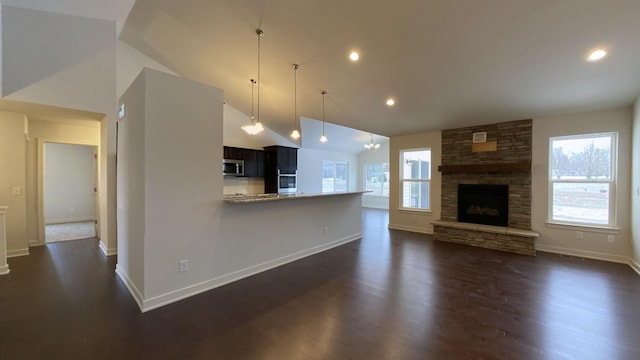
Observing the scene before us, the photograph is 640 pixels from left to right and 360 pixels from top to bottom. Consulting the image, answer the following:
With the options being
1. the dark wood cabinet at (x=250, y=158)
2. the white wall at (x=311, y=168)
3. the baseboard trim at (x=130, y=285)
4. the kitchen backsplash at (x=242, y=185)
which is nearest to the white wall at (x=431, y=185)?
the white wall at (x=311, y=168)

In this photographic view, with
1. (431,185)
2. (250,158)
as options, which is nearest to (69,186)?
(250,158)

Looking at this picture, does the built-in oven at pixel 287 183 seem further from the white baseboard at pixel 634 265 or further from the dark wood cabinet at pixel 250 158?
the white baseboard at pixel 634 265

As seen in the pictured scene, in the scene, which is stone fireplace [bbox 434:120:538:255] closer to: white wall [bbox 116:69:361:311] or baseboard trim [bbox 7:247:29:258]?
white wall [bbox 116:69:361:311]

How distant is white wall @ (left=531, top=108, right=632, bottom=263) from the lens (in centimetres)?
430

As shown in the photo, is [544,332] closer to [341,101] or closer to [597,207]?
[597,207]

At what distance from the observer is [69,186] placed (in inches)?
299

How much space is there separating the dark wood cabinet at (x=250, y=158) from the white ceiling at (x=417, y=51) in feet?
6.63

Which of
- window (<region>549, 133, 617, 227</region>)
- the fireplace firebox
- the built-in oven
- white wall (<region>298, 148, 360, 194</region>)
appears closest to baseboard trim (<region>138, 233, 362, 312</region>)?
the fireplace firebox

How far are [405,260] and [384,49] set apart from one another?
10.8ft

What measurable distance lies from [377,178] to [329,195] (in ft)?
23.6

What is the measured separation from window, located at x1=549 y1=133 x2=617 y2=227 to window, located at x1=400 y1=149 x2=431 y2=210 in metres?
2.41

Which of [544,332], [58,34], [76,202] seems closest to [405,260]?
[544,332]

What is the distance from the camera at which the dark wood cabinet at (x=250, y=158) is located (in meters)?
7.22

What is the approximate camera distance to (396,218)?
23.4ft
